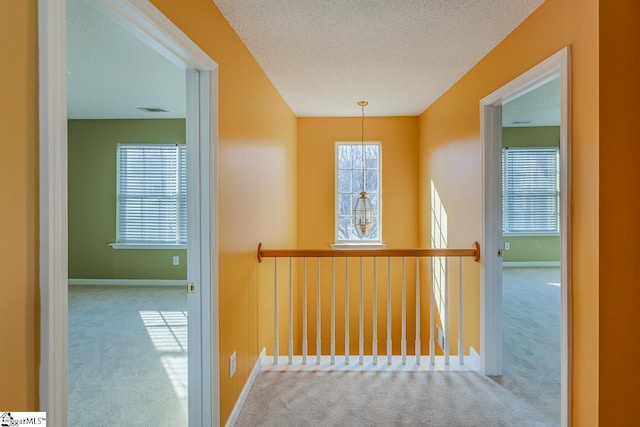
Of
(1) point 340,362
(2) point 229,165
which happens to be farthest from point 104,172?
Answer: (1) point 340,362

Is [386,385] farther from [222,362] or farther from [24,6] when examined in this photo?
[24,6]

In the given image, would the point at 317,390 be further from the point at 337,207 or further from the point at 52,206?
the point at 337,207

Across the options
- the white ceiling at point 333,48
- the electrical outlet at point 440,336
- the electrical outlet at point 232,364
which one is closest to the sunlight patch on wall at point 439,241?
the electrical outlet at point 440,336

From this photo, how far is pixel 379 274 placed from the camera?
5145mm

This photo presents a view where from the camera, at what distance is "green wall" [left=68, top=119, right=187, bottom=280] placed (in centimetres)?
573

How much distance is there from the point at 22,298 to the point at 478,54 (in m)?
3.08

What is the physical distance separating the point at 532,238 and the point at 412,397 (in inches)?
234

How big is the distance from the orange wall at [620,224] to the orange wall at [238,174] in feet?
6.26

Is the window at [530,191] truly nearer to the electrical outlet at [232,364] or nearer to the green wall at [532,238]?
the green wall at [532,238]

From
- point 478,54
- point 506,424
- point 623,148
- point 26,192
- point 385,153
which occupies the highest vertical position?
point 478,54

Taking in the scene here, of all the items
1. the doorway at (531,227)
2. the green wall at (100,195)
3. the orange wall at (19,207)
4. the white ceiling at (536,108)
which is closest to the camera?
the orange wall at (19,207)

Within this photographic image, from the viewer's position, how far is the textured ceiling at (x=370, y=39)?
80.7 inches

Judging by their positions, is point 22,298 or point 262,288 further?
point 262,288

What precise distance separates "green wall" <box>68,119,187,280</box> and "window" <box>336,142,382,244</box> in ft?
8.87
